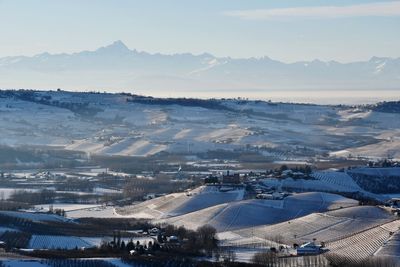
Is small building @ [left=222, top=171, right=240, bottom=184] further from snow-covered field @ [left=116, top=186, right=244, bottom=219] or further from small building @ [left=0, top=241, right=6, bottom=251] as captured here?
small building @ [left=0, top=241, right=6, bottom=251]

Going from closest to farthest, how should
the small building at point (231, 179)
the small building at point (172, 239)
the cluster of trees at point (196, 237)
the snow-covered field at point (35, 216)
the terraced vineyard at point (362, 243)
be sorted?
the terraced vineyard at point (362, 243) → the cluster of trees at point (196, 237) → the small building at point (172, 239) → the snow-covered field at point (35, 216) → the small building at point (231, 179)

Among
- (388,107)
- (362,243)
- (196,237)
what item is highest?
(388,107)

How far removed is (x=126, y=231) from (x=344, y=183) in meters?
24.1

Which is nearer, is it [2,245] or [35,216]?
[2,245]

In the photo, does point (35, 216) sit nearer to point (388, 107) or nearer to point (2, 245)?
point (2, 245)

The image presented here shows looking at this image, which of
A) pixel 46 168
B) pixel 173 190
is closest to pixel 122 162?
pixel 46 168

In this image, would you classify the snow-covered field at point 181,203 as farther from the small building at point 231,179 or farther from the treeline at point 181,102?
the treeline at point 181,102

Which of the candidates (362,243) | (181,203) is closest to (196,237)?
(362,243)

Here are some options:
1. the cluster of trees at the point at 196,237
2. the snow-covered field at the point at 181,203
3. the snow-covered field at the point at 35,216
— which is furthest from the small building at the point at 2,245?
the snow-covered field at the point at 181,203

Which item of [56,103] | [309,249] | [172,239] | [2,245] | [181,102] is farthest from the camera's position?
[181,102]

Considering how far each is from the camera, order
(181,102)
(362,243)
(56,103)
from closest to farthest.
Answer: (362,243) < (56,103) < (181,102)

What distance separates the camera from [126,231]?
5991 cm

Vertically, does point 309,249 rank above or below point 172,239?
above

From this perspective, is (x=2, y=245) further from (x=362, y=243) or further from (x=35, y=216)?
(x=362, y=243)
